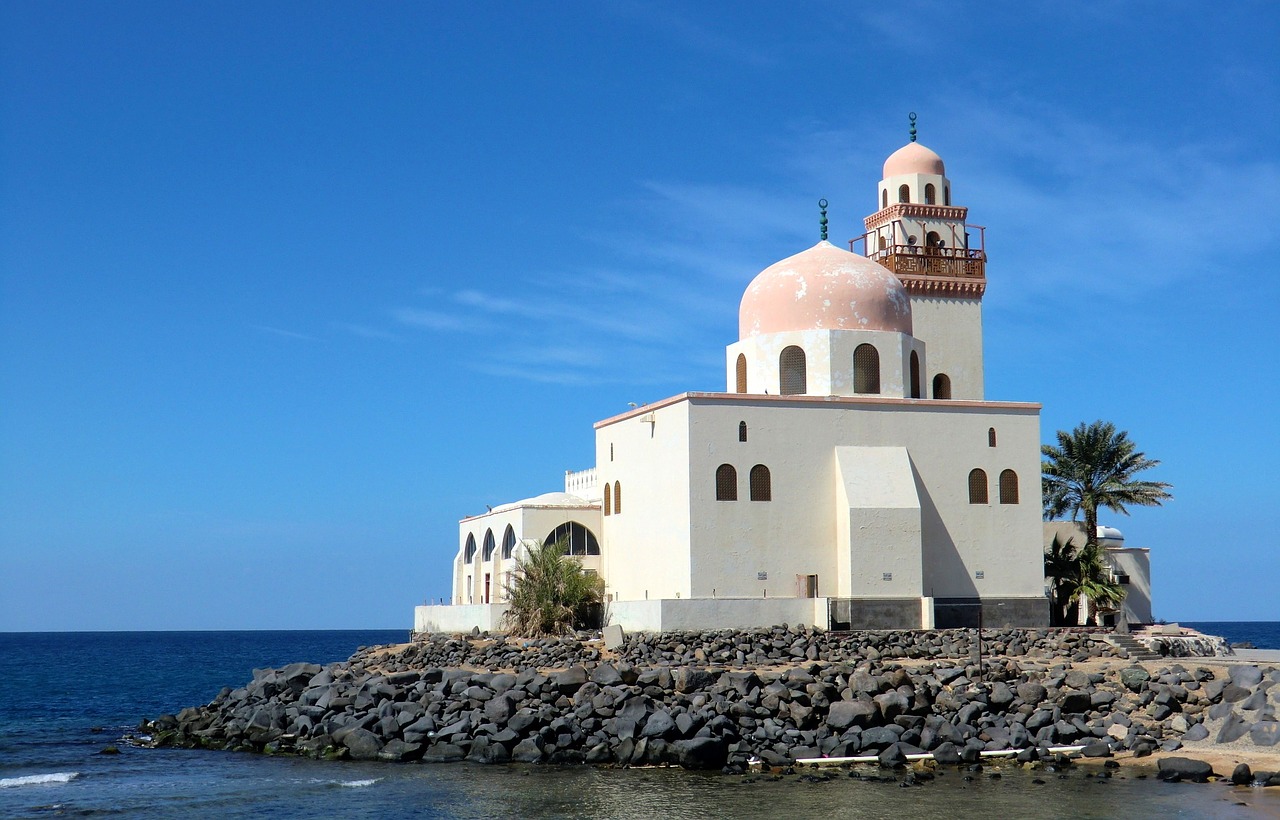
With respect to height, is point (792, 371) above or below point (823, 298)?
below

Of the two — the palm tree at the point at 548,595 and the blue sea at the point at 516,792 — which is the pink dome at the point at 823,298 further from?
the blue sea at the point at 516,792

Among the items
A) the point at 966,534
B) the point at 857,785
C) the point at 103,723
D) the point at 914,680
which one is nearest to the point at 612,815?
the point at 857,785

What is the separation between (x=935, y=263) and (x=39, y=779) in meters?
28.4

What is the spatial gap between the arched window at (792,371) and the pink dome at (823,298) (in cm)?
64

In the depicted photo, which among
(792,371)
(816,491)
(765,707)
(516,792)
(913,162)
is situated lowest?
(516,792)

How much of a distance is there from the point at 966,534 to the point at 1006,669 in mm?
6774

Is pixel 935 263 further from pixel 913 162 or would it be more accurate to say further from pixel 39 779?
pixel 39 779

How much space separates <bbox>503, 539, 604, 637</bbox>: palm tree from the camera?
112 feet

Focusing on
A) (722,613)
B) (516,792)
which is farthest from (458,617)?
(516,792)

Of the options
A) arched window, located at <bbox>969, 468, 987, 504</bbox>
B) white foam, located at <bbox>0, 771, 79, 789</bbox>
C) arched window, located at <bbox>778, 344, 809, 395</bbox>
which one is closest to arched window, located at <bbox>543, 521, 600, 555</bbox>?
arched window, located at <bbox>778, 344, 809, 395</bbox>

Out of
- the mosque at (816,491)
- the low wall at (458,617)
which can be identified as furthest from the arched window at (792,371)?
the low wall at (458,617)

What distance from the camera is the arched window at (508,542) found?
39781 mm

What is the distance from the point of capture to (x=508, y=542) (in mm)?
40062

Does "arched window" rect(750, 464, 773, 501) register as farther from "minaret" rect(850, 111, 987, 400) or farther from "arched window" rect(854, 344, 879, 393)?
"minaret" rect(850, 111, 987, 400)
